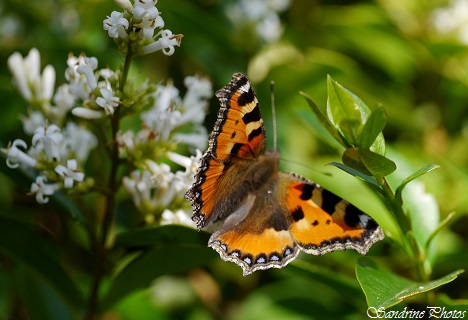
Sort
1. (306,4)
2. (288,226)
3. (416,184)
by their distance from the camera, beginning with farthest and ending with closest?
1. (306,4)
2. (416,184)
3. (288,226)

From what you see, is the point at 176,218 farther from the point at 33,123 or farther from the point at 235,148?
the point at 33,123

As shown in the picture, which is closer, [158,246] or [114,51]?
[158,246]

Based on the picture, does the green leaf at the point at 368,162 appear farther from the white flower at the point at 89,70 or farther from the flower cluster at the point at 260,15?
the flower cluster at the point at 260,15

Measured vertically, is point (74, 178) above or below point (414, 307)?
above

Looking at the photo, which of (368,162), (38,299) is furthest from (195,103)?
(38,299)

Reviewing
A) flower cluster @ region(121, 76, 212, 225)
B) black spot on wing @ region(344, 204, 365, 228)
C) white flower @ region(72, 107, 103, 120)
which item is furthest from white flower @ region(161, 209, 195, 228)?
black spot on wing @ region(344, 204, 365, 228)

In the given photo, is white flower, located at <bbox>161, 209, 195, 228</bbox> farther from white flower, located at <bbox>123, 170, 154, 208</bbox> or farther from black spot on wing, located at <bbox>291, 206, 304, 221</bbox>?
black spot on wing, located at <bbox>291, 206, 304, 221</bbox>

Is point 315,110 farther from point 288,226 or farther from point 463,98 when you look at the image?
point 463,98

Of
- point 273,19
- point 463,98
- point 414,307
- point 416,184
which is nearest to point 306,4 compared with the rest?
point 273,19
